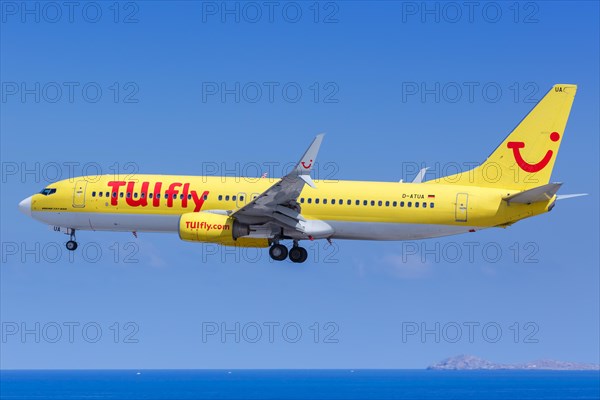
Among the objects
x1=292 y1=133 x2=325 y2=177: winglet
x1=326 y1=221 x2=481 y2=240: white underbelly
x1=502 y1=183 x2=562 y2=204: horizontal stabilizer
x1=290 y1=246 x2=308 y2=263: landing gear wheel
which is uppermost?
x1=502 y1=183 x2=562 y2=204: horizontal stabilizer

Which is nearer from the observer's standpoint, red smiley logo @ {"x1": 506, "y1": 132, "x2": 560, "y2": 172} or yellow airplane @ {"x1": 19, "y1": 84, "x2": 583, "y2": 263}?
yellow airplane @ {"x1": 19, "y1": 84, "x2": 583, "y2": 263}

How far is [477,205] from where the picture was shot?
64.0 m

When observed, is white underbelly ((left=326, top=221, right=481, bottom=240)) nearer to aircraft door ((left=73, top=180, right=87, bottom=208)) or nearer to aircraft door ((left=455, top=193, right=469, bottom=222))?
aircraft door ((left=455, top=193, right=469, bottom=222))

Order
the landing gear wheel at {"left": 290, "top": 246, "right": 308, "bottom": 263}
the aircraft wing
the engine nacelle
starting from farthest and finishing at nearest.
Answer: the landing gear wheel at {"left": 290, "top": 246, "right": 308, "bottom": 263}
the engine nacelle
the aircraft wing

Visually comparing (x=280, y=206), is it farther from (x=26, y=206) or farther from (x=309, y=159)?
(x=26, y=206)

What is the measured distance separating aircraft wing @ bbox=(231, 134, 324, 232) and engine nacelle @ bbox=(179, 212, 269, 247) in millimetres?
601

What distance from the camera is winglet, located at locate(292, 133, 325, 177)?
56434 mm

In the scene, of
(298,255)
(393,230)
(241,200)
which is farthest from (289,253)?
(393,230)

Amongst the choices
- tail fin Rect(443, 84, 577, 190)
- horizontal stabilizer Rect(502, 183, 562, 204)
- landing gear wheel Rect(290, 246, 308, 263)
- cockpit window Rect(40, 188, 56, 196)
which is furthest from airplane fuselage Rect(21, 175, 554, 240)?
landing gear wheel Rect(290, 246, 308, 263)

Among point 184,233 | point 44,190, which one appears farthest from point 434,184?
point 44,190

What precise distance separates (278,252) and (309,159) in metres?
9.97

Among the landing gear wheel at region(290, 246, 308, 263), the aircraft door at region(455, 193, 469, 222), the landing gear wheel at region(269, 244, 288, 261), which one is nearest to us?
the aircraft door at region(455, 193, 469, 222)

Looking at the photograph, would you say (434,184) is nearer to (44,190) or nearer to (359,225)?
(359,225)

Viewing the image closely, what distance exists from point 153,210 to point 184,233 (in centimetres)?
436
